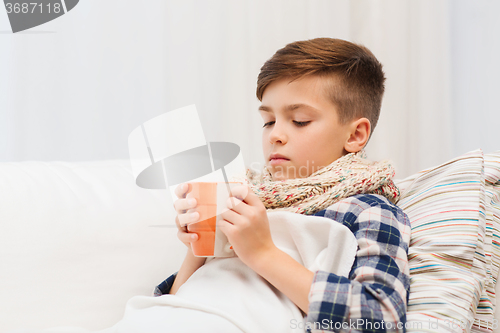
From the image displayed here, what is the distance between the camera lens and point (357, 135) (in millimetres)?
953

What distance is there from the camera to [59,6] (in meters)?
1.44

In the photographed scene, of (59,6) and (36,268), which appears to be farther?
(59,6)

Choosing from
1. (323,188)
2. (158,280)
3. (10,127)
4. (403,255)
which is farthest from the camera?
(10,127)

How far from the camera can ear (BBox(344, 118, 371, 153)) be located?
0.93m

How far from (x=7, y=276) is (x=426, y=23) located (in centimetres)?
182

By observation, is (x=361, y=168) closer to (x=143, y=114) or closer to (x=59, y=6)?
(x=143, y=114)

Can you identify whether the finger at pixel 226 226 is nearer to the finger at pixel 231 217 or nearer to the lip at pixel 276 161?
the finger at pixel 231 217

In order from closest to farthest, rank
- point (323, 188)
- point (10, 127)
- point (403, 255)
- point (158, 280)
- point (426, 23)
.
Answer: point (403, 255) < point (323, 188) < point (158, 280) < point (10, 127) < point (426, 23)

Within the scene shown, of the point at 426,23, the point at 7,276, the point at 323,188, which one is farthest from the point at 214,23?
the point at 7,276

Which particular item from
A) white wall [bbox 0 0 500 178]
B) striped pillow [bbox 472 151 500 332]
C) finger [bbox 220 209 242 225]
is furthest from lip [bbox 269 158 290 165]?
white wall [bbox 0 0 500 178]

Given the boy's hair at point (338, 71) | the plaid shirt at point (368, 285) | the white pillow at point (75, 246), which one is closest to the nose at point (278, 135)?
the boy's hair at point (338, 71)

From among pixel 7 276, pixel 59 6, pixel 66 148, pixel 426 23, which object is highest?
pixel 59 6

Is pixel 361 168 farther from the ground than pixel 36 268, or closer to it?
farther from the ground

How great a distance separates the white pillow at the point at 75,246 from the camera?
2.75 feet
